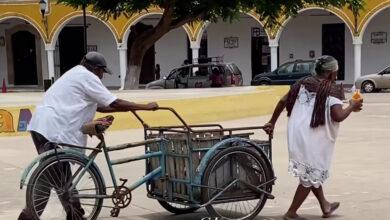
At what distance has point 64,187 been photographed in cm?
580

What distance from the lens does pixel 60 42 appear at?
38.2 metres

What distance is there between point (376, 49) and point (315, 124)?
90.8 feet

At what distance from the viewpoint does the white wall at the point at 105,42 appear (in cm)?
3709

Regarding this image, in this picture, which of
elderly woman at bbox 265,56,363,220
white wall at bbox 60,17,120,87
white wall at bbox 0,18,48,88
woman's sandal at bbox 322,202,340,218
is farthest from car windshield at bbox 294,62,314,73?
elderly woman at bbox 265,56,363,220

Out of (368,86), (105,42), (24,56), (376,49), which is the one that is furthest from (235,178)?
(24,56)


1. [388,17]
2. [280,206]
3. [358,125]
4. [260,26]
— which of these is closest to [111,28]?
[260,26]

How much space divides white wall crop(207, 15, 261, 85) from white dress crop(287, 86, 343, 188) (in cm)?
2860

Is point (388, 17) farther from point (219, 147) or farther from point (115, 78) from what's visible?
point (219, 147)

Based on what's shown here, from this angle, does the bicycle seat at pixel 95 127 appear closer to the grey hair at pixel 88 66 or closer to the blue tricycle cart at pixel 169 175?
the blue tricycle cart at pixel 169 175

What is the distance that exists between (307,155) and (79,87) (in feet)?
7.14

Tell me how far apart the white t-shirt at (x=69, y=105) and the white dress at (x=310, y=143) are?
5.79 ft

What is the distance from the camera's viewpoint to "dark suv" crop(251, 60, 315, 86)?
2827 cm

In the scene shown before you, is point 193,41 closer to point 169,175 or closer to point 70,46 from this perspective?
point 70,46

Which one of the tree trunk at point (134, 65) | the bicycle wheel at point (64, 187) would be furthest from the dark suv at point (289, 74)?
the bicycle wheel at point (64, 187)
